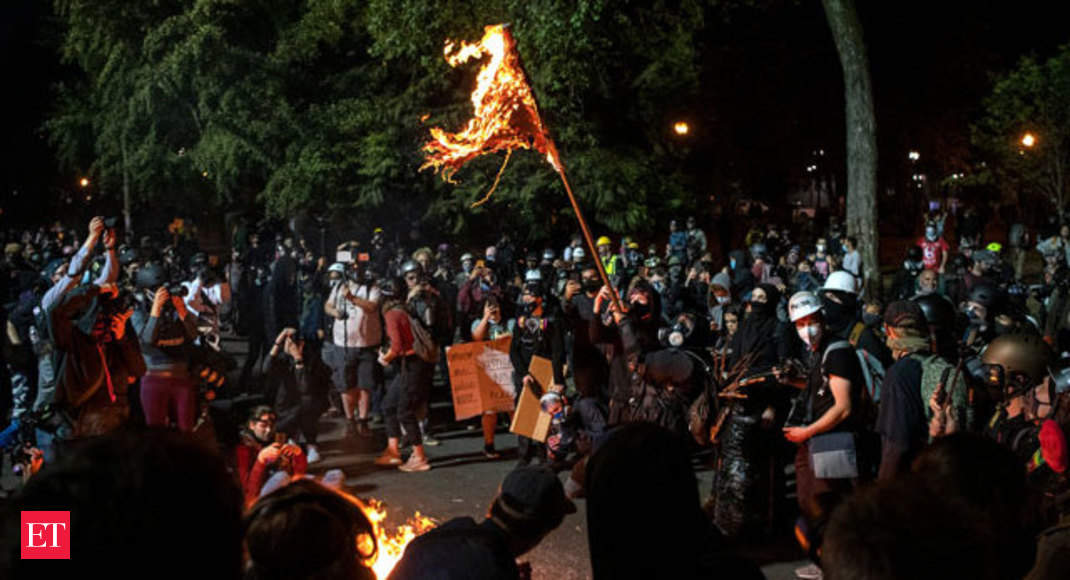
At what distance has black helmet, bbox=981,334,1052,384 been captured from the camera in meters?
4.99

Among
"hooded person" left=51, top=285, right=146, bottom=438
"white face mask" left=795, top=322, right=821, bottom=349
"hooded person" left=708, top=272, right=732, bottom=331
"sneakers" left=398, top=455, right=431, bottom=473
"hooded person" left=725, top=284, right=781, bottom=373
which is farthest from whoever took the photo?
"hooded person" left=708, top=272, right=732, bottom=331

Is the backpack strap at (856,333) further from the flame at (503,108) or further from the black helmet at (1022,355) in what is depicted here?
the flame at (503,108)

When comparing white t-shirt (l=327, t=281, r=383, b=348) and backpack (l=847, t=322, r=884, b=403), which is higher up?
white t-shirt (l=327, t=281, r=383, b=348)

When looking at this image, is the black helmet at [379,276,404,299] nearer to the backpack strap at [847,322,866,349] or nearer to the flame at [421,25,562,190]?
the flame at [421,25,562,190]

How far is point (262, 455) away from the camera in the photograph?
5844 mm

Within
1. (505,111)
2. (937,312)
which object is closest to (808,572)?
(937,312)

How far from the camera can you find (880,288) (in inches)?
645

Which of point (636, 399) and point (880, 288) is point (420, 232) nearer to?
point (880, 288)

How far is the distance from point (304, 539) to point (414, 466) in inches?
243

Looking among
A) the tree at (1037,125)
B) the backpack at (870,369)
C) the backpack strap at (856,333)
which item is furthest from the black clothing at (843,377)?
the tree at (1037,125)

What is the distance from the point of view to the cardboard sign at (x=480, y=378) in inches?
358

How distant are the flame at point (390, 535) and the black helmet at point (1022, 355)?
360 centimetres

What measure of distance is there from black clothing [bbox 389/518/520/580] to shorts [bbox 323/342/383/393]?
678 centimetres

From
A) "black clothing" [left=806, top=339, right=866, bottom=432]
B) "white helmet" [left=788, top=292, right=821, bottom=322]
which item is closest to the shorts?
"white helmet" [left=788, top=292, right=821, bottom=322]
